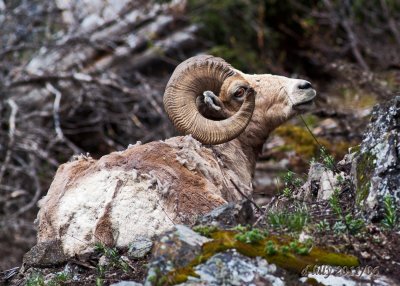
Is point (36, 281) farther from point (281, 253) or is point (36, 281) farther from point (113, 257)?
point (281, 253)

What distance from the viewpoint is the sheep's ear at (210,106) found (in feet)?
→ 29.5

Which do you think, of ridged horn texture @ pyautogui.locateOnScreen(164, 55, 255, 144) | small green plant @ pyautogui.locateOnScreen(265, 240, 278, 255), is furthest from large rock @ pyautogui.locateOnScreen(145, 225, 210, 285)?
ridged horn texture @ pyautogui.locateOnScreen(164, 55, 255, 144)

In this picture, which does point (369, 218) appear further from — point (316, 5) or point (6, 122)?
point (316, 5)

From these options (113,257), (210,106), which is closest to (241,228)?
(113,257)

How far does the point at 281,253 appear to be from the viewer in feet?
17.0

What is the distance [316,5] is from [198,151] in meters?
13.2

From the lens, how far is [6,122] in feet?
54.0

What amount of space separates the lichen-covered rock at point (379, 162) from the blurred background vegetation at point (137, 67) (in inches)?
293

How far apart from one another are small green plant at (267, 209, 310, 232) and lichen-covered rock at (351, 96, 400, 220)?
1.75ft

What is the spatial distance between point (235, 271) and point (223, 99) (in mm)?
4368

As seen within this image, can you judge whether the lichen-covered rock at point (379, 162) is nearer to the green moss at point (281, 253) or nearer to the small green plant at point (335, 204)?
the small green plant at point (335, 204)

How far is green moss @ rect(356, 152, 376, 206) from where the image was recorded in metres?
6.13

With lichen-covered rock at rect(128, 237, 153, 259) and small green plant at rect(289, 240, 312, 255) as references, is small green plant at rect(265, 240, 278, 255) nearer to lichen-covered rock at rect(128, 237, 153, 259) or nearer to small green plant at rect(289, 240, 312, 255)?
small green plant at rect(289, 240, 312, 255)

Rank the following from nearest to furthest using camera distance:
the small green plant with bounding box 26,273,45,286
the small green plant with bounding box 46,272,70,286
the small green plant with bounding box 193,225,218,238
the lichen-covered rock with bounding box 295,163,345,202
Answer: the small green plant with bounding box 193,225,218,238
the small green plant with bounding box 26,273,45,286
the small green plant with bounding box 46,272,70,286
the lichen-covered rock with bounding box 295,163,345,202
